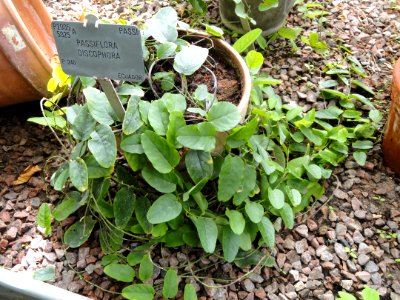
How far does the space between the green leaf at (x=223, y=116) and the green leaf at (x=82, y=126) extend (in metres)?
0.30

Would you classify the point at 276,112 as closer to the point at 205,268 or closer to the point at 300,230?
the point at 300,230

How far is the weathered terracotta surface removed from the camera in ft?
4.45

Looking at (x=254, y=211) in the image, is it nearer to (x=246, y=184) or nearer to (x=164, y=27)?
(x=246, y=184)

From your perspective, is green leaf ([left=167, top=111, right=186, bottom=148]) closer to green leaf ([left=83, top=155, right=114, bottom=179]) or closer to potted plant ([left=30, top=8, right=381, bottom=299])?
potted plant ([left=30, top=8, right=381, bottom=299])

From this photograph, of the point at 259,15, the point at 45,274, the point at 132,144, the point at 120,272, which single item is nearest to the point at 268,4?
the point at 259,15

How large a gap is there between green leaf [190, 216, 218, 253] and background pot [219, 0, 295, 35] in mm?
926

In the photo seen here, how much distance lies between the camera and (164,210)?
1088 mm

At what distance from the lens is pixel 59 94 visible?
129cm

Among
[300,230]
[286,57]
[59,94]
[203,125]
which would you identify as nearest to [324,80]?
[286,57]

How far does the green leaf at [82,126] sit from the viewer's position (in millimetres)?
1110

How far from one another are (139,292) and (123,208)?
0.71 feet

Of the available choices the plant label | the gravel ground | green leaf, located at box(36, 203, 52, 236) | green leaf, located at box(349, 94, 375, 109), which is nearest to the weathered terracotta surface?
the gravel ground

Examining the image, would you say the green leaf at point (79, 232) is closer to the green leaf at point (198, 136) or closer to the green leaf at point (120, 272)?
the green leaf at point (120, 272)

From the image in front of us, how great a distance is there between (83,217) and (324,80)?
3.43 ft
